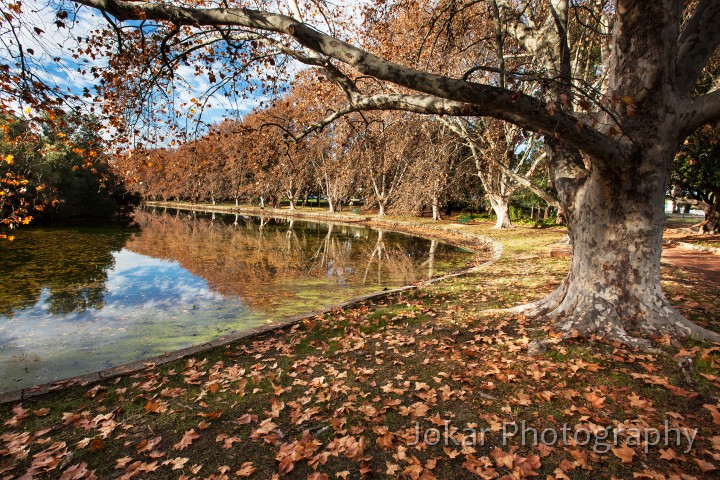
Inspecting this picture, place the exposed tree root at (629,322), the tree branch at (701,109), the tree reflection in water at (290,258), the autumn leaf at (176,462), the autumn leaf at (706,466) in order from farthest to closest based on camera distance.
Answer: the tree reflection in water at (290,258), the exposed tree root at (629,322), the tree branch at (701,109), the autumn leaf at (176,462), the autumn leaf at (706,466)

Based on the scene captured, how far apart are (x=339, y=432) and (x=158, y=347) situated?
5.07 meters

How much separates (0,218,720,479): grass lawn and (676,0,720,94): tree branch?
3640mm

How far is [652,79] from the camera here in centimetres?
486

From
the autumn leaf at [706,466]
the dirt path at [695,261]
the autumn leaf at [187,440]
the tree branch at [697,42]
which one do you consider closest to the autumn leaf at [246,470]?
the autumn leaf at [187,440]

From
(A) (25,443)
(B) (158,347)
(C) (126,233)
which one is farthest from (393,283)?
(C) (126,233)

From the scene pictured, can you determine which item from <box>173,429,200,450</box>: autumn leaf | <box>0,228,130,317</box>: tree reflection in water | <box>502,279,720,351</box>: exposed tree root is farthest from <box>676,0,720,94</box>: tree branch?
<box>0,228,130,317</box>: tree reflection in water

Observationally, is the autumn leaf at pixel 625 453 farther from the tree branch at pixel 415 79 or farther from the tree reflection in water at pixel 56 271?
the tree reflection in water at pixel 56 271

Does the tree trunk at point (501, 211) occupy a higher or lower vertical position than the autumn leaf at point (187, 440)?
higher

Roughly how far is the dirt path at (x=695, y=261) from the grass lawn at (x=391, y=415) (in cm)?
Answer: 601

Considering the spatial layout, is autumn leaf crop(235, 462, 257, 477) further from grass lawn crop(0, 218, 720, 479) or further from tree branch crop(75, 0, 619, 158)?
tree branch crop(75, 0, 619, 158)

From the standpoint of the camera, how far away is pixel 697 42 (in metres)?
4.86

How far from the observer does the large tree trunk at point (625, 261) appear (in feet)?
16.6

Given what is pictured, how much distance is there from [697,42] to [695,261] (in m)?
10.8

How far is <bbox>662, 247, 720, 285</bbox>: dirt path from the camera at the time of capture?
10305 millimetres
